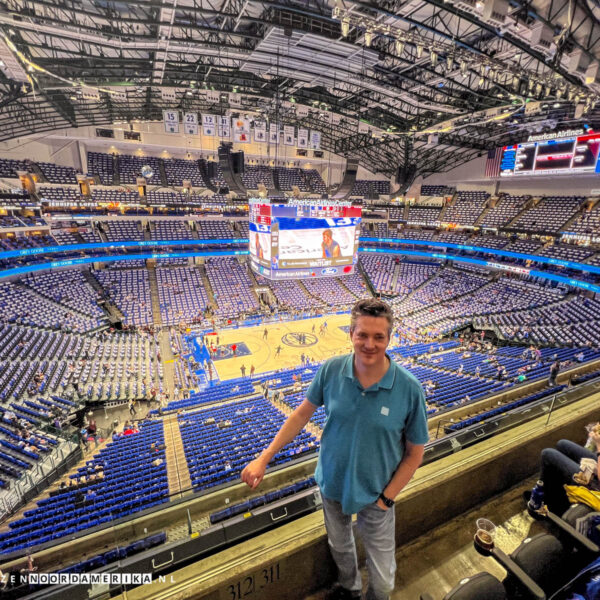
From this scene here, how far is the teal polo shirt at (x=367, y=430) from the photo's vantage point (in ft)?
6.86

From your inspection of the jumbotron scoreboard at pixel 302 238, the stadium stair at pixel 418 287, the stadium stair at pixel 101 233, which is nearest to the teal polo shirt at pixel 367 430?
the jumbotron scoreboard at pixel 302 238

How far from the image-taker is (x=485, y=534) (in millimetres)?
2488

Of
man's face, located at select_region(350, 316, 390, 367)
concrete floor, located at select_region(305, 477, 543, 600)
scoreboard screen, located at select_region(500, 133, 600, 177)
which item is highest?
scoreboard screen, located at select_region(500, 133, 600, 177)

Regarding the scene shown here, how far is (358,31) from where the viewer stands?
17.5 meters

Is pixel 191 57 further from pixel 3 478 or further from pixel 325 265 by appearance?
pixel 3 478

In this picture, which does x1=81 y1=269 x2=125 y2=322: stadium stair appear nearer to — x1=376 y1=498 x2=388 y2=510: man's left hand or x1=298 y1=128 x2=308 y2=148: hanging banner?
x1=298 y1=128 x2=308 y2=148: hanging banner

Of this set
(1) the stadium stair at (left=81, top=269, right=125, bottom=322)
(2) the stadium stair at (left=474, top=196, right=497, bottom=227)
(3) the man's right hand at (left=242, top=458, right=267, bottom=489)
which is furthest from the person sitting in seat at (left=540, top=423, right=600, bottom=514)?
(2) the stadium stair at (left=474, top=196, right=497, bottom=227)

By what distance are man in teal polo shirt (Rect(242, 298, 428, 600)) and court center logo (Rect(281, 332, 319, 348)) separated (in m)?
25.9

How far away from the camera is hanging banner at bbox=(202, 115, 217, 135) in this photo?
22.9 meters

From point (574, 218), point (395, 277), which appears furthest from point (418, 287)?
point (574, 218)

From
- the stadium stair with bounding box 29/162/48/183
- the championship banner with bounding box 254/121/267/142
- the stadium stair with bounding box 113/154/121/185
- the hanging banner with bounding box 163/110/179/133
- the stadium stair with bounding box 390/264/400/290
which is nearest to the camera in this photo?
the hanging banner with bounding box 163/110/179/133

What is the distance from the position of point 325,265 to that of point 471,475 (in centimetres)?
2135

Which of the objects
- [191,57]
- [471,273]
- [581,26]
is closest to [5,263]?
[191,57]

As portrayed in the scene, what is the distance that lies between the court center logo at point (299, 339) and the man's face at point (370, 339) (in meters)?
26.3
